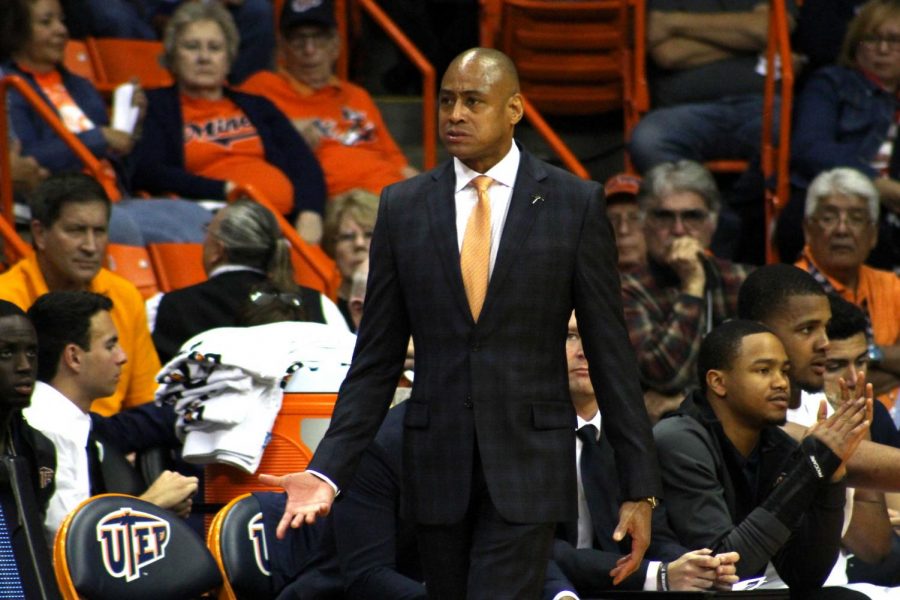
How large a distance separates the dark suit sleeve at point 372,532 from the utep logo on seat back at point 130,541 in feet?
1.71

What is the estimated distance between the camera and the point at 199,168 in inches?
343

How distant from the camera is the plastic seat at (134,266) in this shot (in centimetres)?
794

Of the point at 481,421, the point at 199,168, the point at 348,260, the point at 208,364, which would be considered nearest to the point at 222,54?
the point at 199,168

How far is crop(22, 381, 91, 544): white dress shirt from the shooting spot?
5402 mm

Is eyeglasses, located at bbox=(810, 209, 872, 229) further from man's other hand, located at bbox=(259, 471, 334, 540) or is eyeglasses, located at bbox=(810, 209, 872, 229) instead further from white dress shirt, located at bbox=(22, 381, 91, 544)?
man's other hand, located at bbox=(259, 471, 334, 540)

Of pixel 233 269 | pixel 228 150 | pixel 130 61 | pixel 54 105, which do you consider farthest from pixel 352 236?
pixel 130 61

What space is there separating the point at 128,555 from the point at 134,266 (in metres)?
3.22

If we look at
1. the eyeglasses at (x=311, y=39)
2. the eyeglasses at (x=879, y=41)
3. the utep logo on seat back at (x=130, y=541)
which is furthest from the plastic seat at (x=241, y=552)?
the eyeglasses at (x=879, y=41)

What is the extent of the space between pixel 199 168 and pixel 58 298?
2753 mm

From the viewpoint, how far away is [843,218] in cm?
778

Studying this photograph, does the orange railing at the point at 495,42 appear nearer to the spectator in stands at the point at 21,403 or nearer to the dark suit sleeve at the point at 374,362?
the spectator in stands at the point at 21,403

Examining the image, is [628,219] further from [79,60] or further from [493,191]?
[493,191]

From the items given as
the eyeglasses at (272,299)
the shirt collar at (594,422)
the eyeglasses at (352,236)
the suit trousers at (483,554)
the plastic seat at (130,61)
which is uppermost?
the plastic seat at (130,61)

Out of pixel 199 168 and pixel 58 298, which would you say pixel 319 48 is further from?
pixel 58 298
